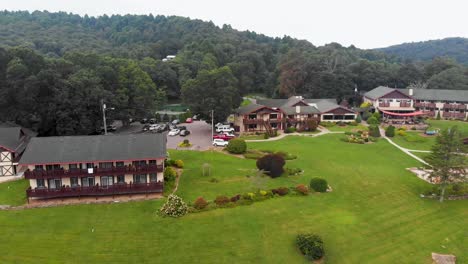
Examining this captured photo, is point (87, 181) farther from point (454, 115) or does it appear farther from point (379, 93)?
point (454, 115)

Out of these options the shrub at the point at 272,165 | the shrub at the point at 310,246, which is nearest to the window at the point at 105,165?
the shrub at the point at 272,165

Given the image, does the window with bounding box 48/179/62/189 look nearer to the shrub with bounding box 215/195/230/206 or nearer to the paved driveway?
the shrub with bounding box 215/195/230/206

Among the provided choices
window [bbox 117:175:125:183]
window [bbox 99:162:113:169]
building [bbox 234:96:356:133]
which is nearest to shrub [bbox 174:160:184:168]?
window [bbox 117:175:125:183]

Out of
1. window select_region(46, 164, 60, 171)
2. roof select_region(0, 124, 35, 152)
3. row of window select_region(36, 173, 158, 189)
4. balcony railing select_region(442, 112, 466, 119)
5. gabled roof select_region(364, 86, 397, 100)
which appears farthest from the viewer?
gabled roof select_region(364, 86, 397, 100)

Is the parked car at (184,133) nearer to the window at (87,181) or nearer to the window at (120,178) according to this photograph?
the window at (120,178)

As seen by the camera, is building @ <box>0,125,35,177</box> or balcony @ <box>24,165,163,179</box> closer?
balcony @ <box>24,165,163,179</box>

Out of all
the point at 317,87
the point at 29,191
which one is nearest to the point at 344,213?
the point at 29,191
